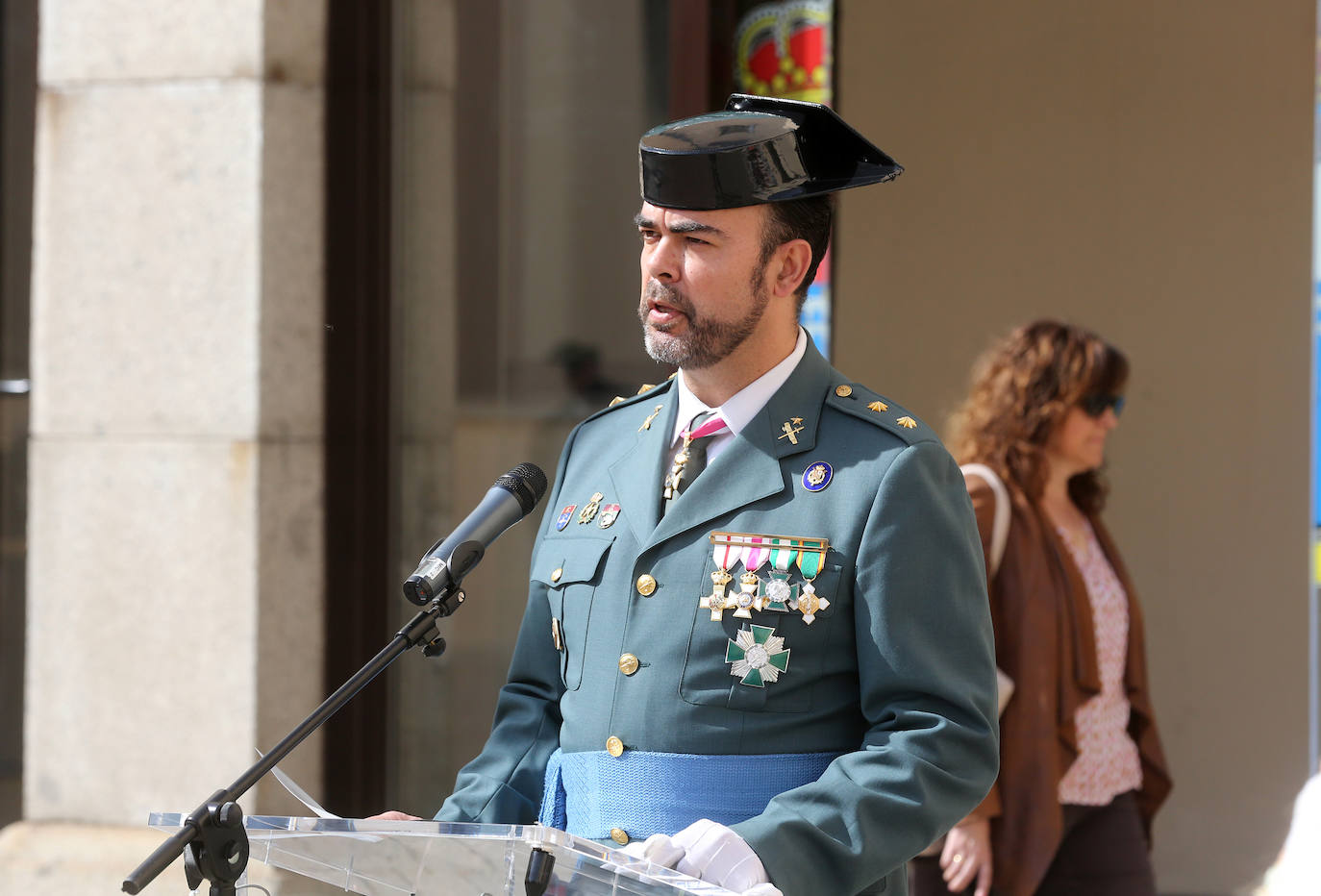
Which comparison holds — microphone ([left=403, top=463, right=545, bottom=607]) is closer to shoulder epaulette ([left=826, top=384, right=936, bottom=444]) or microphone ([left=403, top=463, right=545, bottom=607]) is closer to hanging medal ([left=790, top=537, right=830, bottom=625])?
hanging medal ([left=790, top=537, right=830, bottom=625])

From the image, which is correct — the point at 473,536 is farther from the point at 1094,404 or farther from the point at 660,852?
the point at 1094,404

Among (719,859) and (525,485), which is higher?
(525,485)

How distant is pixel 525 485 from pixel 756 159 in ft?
1.77

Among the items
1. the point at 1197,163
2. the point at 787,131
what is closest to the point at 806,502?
the point at 787,131

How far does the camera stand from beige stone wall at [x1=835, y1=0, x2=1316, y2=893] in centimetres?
525

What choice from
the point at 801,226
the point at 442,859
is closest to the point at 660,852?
the point at 442,859

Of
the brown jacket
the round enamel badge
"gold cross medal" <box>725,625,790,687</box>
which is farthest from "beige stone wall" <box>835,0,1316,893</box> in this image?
"gold cross medal" <box>725,625,790,687</box>

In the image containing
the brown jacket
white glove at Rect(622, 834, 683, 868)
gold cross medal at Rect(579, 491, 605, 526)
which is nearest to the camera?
white glove at Rect(622, 834, 683, 868)

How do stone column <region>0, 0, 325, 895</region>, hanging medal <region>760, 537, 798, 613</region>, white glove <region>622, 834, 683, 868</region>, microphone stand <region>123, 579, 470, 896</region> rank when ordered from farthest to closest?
stone column <region>0, 0, 325, 895</region>, hanging medal <region>760, 537, 798, 613</region>, white glove <region>622, 834, 683, 868</region>, microphone stand <region>123, 579, 470, 896</region>

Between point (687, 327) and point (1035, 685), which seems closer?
point (687, 327)

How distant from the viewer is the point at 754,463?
195 cm

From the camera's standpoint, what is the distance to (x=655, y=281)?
76.0 inches

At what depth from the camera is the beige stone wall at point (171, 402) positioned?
3.46 metres

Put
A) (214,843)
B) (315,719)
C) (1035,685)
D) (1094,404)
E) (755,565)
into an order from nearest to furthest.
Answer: (214,843)
(315,719)
(755,565)
(1035,685)
(1094,404)
